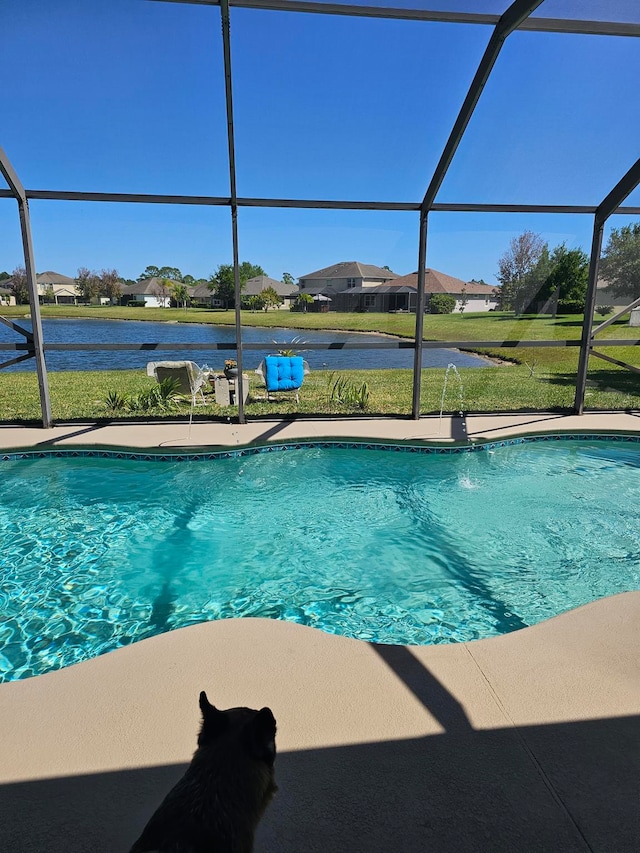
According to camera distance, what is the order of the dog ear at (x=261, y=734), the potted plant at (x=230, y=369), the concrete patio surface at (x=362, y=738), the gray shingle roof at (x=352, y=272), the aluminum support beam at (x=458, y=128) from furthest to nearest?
the potted plant at (x=230, y=369)
the gray shingle roof at (x=352, y=272)
the aluminum support beam at (x=458, y=128)
the concrete patio surface at (x=362, y=738)
the dog ear at (x=261, y=734)

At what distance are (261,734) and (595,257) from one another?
22.8 feet

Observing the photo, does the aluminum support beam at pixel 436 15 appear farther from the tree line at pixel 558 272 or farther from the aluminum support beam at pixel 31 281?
the tree line at pixel 558 272

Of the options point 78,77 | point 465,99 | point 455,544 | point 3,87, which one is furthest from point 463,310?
point 3,87

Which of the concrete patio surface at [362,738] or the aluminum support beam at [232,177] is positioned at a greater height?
the aluminum support beam at [232,177]

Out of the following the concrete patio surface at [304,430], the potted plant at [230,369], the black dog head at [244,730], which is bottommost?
the concrete patio surface at [304,430]

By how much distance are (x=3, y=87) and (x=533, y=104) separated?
210 inches

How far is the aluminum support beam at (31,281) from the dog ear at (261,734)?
574 cm

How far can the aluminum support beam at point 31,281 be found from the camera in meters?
5.45

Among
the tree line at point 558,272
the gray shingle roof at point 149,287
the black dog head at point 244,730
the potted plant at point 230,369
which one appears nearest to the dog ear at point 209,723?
the black dog head at point 244,730

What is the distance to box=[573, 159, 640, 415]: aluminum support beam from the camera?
19.2 ft

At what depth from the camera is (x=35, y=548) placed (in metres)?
3.86

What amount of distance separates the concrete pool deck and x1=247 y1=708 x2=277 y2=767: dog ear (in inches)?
19.1

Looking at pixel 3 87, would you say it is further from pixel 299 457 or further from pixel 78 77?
pixel 299 457

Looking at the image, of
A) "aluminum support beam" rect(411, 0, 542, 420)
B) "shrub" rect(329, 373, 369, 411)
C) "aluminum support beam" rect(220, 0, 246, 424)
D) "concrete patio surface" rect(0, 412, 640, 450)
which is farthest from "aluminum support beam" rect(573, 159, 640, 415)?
"aluminum support beam" rect(220, 0, 246, 424)
